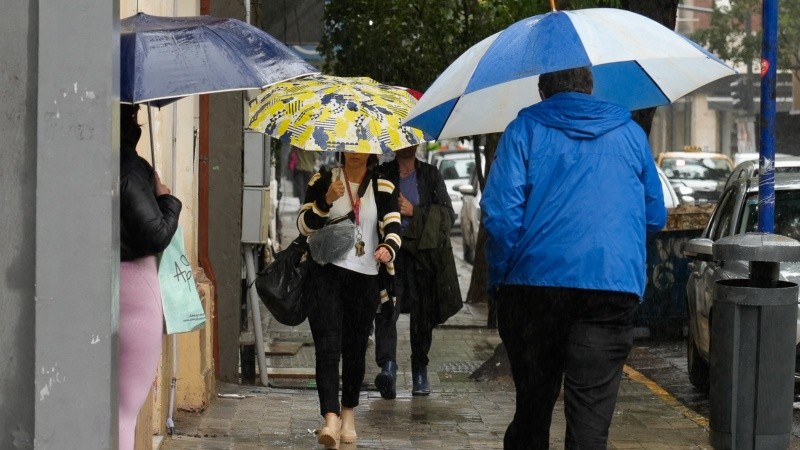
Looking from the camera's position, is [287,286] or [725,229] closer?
[287,286]

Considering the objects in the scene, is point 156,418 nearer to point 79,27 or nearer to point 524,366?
point 524,366

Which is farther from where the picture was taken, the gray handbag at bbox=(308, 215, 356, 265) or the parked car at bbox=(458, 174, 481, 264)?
the parked car at bbox=(458, 174, 481, 264)

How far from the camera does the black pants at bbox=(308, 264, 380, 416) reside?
24.9 feet

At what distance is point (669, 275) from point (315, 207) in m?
6.47

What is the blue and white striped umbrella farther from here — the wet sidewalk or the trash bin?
the wet sidewalk

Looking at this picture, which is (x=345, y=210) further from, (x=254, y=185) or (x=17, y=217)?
(x=17, y=217)

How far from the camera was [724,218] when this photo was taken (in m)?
10.4

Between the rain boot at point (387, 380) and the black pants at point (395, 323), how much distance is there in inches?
1.6

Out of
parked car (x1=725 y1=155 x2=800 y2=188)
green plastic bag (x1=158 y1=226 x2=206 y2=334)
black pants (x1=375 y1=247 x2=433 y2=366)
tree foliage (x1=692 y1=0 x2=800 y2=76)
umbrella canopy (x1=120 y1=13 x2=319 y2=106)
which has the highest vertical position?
tree foliage (x1=692 y1=0 x2=800 y2=76)

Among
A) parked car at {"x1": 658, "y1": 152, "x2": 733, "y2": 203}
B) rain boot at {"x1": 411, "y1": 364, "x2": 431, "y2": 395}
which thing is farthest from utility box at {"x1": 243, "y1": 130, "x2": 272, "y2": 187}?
parked car at {"x1": 658, "y1": 152, "x2": 733, "y2": 203}

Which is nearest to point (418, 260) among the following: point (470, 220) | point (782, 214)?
point (782, 214)

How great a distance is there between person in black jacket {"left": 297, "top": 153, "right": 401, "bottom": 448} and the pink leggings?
7.80ft

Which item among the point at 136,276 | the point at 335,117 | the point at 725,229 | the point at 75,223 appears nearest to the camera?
the point at 75,223

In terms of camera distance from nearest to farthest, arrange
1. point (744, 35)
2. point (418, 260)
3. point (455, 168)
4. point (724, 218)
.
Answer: point (418, 260)
point (724, 218)
point (455, 168)
point (744, 35)
